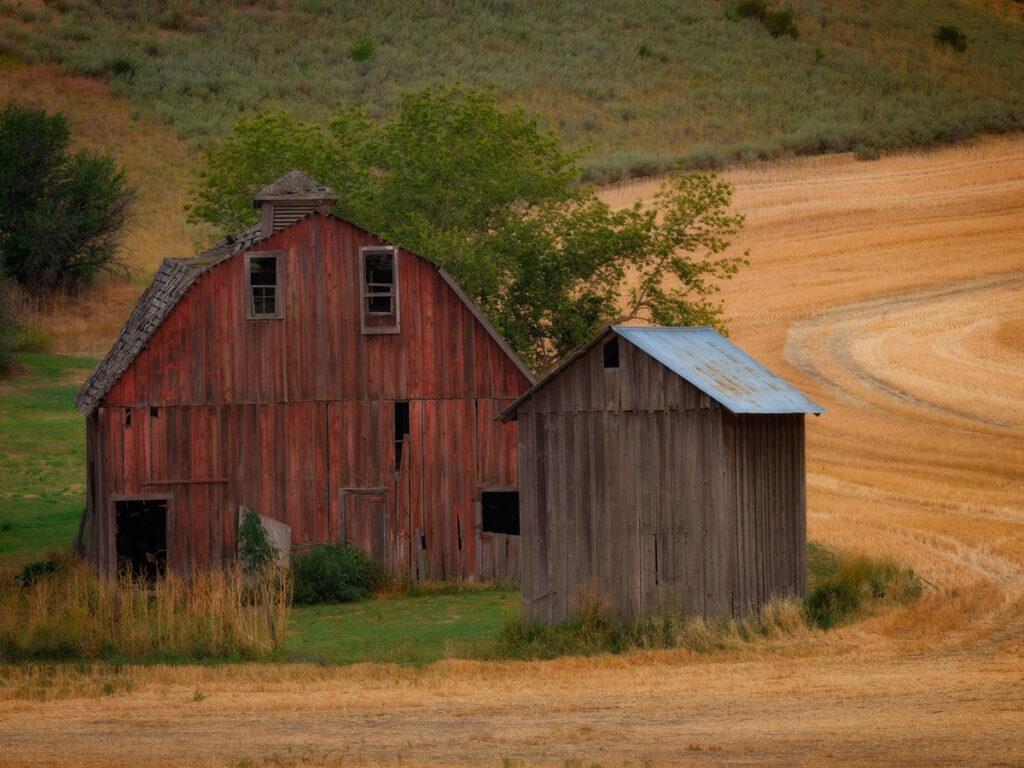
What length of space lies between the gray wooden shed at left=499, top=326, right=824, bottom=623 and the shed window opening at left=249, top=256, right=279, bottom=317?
26.6 feet

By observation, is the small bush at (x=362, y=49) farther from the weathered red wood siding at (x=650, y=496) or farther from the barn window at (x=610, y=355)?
the barn window at (x=610, y=355)

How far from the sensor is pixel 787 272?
56.5 metres

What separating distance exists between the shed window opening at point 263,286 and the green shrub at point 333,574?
478 cm

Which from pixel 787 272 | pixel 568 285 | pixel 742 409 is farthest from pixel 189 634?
pixel 787 272

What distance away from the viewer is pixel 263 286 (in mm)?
28922

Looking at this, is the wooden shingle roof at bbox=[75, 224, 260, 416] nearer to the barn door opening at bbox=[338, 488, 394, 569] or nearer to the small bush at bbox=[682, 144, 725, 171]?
the barn door opening at bbox=[338, 488, 394, 569]

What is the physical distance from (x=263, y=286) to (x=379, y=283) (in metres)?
2.48

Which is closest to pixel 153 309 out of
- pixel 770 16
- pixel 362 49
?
pixel 362 49

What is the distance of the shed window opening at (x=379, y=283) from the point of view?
97.0 feet

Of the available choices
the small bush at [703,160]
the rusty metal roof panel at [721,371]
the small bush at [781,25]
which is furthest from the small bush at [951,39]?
the rusty metal roof panel at [721,371]

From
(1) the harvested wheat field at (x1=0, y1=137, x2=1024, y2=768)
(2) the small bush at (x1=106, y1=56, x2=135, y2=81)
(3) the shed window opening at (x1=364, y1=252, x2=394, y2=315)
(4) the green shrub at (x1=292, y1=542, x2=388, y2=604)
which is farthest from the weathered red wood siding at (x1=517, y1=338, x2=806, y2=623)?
(2) the small bush at (x1=106, y1=56, x2=135, y2=81)

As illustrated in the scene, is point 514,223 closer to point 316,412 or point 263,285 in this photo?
point 263,285

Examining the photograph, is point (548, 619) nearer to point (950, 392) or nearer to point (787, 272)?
point (950, 392)

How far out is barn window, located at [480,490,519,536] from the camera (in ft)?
97.8
